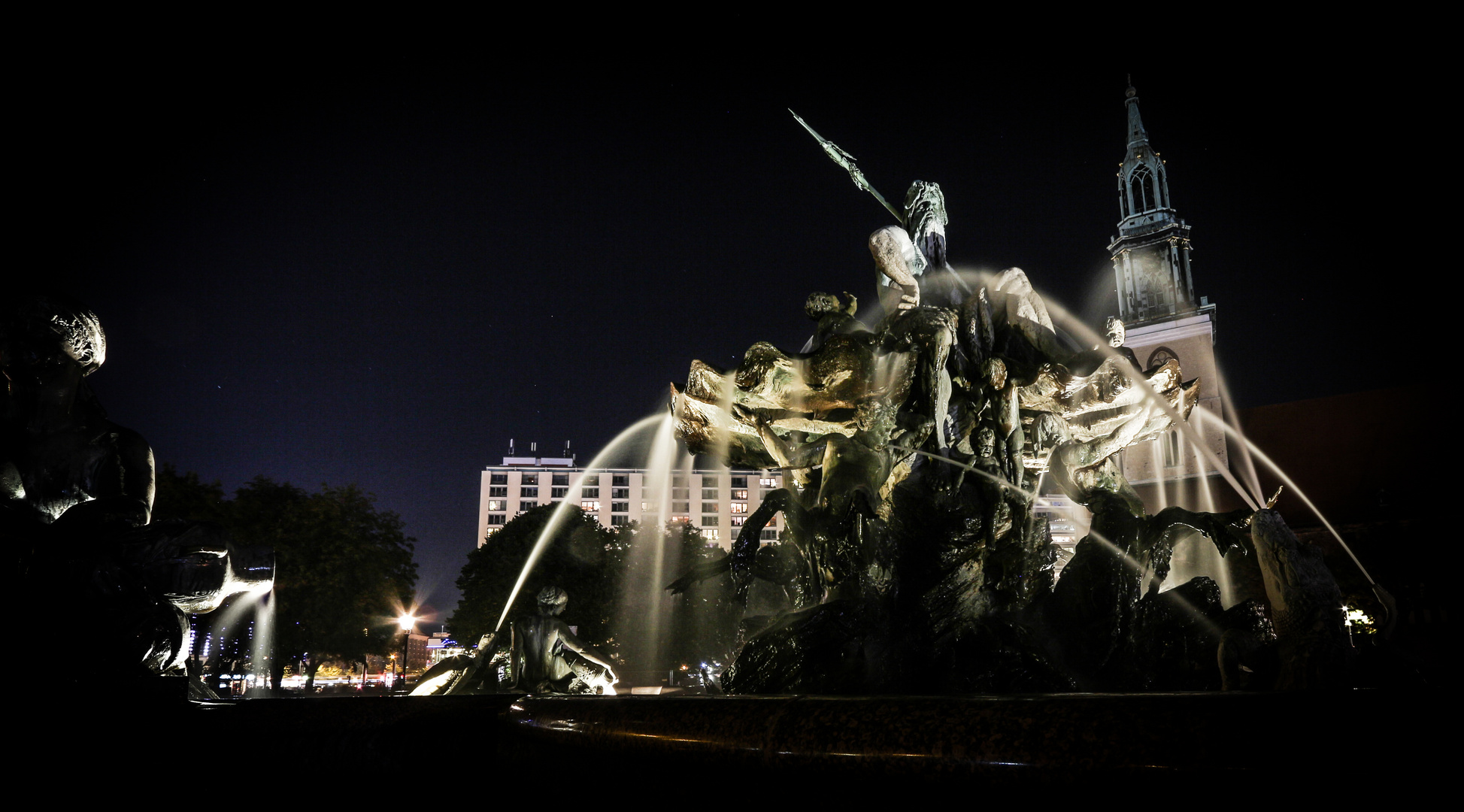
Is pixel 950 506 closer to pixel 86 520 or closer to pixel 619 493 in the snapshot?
pixel 86 520

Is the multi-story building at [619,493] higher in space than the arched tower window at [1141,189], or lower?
lower

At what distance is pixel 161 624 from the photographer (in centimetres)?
442

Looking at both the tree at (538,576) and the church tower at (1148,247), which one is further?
the church tower at (1148,247)

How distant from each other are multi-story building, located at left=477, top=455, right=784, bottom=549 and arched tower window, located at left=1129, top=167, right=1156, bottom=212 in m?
50.3

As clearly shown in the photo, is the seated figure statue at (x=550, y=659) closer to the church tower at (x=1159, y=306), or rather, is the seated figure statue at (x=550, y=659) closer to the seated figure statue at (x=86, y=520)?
the seated figure statue at (x=86, y=520)

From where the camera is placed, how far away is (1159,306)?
222ft

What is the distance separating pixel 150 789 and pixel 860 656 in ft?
18.1

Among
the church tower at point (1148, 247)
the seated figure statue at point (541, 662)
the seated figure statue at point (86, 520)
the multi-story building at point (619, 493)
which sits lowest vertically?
the seated figure statue at point (541, 662)

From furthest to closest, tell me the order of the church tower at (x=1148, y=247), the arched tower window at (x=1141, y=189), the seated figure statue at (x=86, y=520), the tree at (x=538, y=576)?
the arched tower window at (x=1141, y=189) → the church tower at (x=1148, y=247) → the tree at (x=538, y=576) → the seated figure statue at (x=86, y=520)

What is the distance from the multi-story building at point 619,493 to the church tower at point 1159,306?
159 ft

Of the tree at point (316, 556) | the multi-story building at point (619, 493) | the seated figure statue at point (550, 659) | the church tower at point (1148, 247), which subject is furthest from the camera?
the multi-story building at point (619, 493)

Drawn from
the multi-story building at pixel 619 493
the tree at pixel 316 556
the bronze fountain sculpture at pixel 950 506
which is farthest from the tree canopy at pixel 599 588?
the multi-story building at pixel 619 493

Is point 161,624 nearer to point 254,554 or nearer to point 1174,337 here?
point 254,554

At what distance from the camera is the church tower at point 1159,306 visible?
61.8 meters
